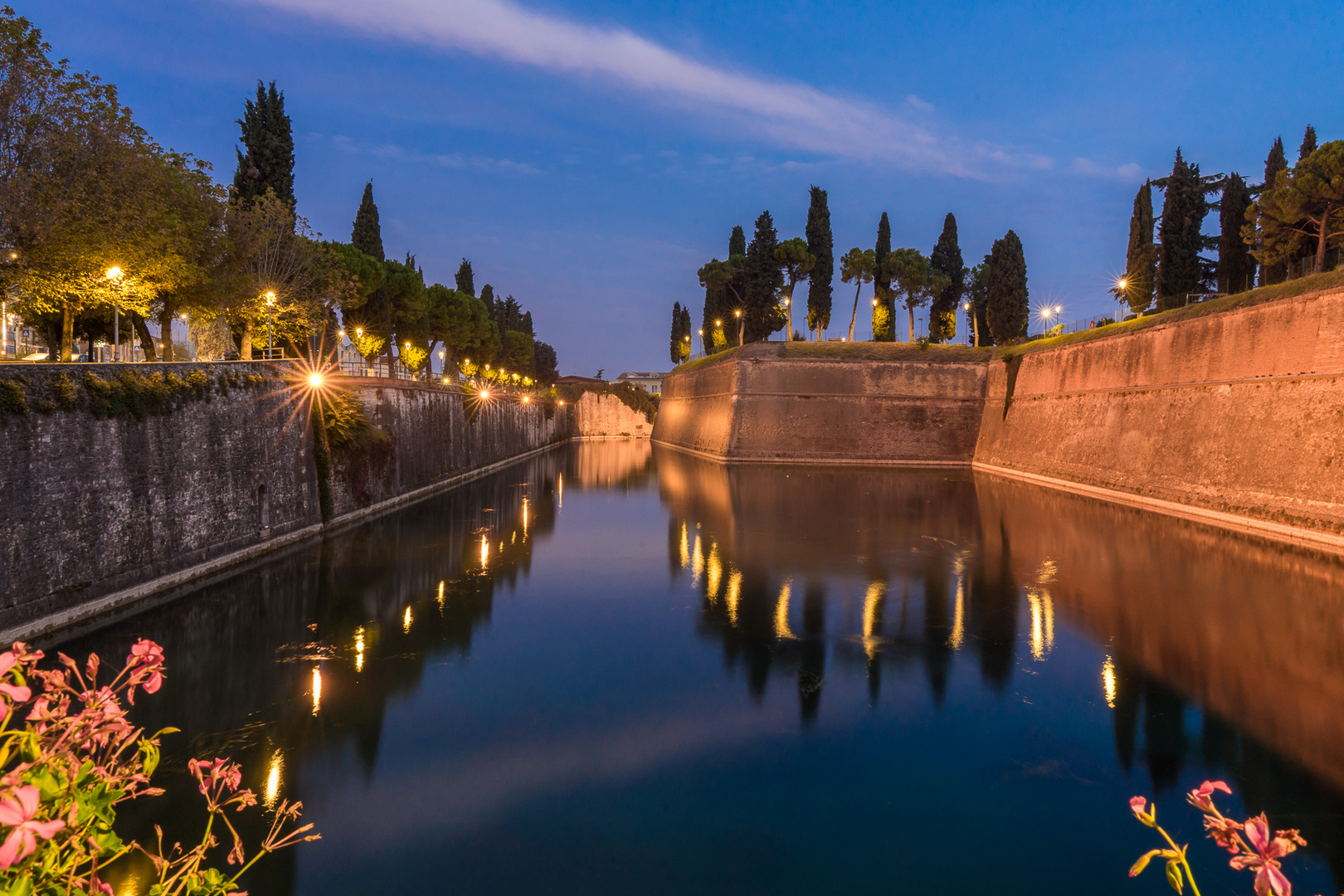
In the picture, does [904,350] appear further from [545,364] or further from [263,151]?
[545,364]

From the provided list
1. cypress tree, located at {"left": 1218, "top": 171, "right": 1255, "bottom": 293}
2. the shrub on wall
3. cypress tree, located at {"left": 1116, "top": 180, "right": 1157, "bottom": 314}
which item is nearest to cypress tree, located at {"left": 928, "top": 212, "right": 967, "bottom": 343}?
cypress tree, located at {"left": 1116, "top": 180, "right": 1157, "bottom": 314}

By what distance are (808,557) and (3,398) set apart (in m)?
11.3

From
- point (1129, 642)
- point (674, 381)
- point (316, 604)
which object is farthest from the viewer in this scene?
point (674, 381)

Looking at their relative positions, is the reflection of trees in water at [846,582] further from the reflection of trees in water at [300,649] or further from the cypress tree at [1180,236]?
the cypress tree at [1180,236]

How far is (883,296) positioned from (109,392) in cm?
3530

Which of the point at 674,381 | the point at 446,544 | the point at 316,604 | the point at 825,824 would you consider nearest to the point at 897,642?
the point at 825,824

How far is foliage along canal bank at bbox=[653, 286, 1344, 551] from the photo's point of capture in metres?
14.0

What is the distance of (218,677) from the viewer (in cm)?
682

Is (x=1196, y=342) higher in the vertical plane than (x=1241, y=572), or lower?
higher

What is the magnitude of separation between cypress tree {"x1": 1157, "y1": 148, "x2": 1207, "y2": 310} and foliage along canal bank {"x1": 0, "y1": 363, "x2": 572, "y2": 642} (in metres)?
26.4

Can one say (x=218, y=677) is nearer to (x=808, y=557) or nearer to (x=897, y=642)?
(x=897, y=642)

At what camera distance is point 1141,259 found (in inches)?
1099

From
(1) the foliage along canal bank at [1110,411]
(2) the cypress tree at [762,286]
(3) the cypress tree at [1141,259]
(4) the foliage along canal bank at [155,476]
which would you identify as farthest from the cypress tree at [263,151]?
(3) the cypress tree at [1141,259]

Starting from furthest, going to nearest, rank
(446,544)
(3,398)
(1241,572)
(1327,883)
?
1. (446,544)
2. (1241,572)
3. (3,398)
4. (1327,883)
